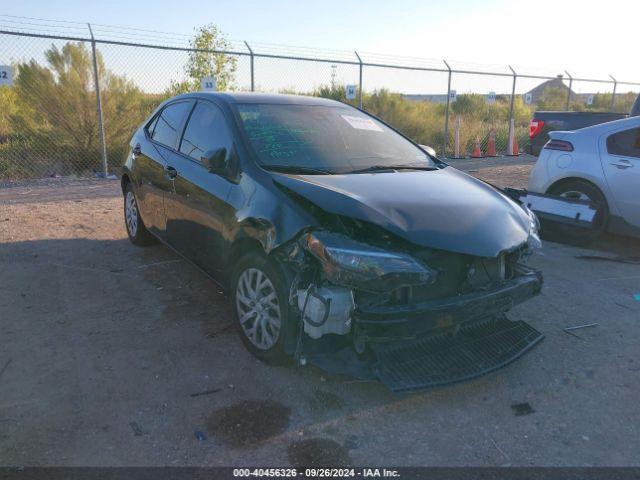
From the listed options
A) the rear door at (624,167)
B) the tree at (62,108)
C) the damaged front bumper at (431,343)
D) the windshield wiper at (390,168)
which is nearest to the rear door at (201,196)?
the windshield wiper at (390,168)

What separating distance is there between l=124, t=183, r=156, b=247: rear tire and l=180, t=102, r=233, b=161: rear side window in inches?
59.8

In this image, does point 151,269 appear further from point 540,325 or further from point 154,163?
point 540,325

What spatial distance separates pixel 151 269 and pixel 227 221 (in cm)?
200

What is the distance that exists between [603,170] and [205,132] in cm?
474

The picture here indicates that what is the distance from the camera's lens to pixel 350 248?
2.90 metres

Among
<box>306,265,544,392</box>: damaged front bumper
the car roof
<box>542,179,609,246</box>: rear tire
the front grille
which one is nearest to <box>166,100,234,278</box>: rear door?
the car roof

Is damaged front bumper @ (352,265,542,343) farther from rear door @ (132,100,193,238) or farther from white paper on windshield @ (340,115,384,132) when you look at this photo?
rear door @ (132,100,193,238)

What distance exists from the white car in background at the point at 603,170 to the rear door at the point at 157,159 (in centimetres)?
463

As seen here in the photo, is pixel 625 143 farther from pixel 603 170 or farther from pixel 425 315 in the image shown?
pixel 425 315

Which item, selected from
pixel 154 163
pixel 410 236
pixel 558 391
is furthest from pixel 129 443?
pixel 154 163

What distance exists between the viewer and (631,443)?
2.80 m

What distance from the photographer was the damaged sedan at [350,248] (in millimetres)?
2914

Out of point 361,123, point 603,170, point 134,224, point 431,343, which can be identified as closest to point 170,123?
point 134,224

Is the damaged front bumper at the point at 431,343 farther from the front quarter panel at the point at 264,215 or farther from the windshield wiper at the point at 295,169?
the windshield wiper at the point at 295,169
